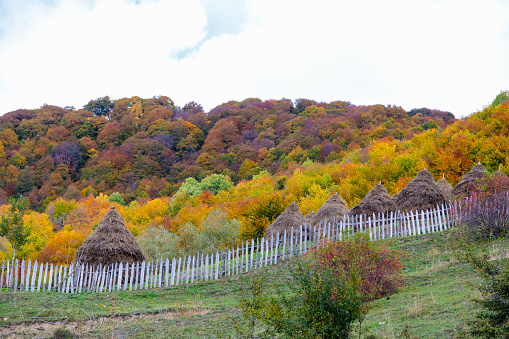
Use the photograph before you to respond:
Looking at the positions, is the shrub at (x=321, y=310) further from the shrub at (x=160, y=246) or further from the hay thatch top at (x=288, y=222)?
the shrub at (x=160, y=246)

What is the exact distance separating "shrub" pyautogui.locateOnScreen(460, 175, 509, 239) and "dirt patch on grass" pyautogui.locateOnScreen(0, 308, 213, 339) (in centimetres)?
974

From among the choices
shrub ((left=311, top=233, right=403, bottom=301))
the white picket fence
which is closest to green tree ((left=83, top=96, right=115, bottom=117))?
the white picket fence

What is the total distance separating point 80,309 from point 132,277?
3.79m

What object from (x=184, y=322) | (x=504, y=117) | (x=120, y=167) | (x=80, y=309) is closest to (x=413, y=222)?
(x=184, y=322)

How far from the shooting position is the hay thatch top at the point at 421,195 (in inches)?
817

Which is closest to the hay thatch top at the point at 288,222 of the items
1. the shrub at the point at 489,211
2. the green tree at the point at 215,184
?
the shrub at the point at 489,211

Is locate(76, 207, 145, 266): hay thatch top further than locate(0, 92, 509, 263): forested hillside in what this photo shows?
No

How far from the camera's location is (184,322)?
10.9m

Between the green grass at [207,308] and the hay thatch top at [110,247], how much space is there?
2.16 m

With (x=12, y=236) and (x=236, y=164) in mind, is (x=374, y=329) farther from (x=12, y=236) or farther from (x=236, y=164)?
(x=236, y=164)

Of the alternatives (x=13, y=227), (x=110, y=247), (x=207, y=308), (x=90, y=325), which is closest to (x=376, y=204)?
(x=207, y=308)

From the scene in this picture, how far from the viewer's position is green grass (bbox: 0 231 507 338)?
27.3ft

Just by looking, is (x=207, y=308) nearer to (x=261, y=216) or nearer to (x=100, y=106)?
(x=261, y=216)

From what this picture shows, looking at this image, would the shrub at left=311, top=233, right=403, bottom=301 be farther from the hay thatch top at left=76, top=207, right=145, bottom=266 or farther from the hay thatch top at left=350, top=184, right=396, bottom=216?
the hay thatch top at left=350, top=184, right=396, bottom=216
